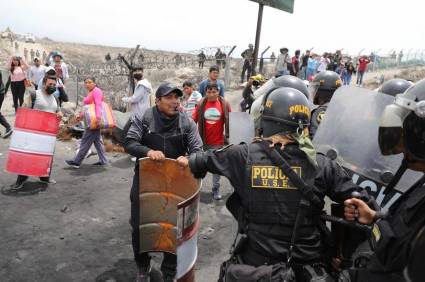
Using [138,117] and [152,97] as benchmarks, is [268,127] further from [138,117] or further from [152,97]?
[152,97]

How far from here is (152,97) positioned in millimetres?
7562

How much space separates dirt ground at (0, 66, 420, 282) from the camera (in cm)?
388

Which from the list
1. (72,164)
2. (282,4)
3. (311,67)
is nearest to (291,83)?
(282,4)

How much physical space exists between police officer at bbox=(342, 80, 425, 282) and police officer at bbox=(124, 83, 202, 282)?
6.70ft

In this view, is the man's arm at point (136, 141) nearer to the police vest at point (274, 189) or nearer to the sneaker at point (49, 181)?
the police vest at point (274, 189)

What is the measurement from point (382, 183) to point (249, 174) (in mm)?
948

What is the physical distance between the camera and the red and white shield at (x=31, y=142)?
5.39 meters

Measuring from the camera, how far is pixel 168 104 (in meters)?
3.57

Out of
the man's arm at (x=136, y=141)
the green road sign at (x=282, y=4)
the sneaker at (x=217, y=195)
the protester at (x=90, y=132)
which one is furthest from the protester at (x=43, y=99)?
the green road sign at (x=282, y=4)

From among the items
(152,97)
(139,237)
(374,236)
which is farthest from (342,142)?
(152,97)

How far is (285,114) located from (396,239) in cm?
102

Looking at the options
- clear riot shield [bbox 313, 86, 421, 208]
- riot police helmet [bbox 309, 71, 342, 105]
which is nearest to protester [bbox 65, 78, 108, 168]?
riot police helmet [bbox 309, 71, 342, 105]

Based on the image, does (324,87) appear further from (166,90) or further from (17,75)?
(17,75)

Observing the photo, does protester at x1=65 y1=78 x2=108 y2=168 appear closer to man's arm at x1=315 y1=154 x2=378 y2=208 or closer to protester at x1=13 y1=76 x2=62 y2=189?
protester at x1=13 y1=76 x2=62 y2=189
